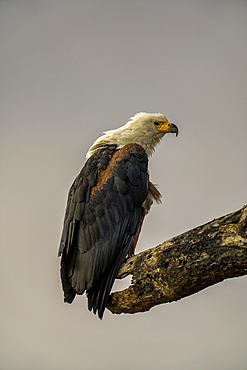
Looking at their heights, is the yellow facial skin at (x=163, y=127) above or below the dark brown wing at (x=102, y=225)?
above

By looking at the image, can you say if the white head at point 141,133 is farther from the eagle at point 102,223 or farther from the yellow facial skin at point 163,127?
the eagle at point 102,223

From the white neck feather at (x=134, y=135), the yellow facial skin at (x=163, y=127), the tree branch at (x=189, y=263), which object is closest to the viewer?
the tree branch at (x=189, y=263)

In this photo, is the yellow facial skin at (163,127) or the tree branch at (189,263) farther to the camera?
the yellow facial skin at (163,127)

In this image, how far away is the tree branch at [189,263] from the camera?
1.87 metres

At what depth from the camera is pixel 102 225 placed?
2637mm

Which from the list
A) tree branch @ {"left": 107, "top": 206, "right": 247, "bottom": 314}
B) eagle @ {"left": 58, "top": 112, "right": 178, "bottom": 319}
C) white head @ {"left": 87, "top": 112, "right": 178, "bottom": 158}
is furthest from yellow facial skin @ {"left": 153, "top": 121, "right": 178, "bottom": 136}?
tree branch @ {"left": 107, "top": 206, "right": 247, "bottom": 314}

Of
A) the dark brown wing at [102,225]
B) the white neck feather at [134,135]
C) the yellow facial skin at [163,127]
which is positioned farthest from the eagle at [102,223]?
the yellow facial skin at [163,127]

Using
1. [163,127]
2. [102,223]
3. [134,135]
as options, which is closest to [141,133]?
[134,135]

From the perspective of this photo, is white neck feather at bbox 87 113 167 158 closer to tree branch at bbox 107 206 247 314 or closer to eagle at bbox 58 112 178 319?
eagle at bbox 58 112 178 319

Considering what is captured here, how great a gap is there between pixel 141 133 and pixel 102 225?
1.09 meters

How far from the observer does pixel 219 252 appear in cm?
191

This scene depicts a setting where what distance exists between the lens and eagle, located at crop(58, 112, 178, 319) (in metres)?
2.58

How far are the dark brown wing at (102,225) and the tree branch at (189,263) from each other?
19 cm

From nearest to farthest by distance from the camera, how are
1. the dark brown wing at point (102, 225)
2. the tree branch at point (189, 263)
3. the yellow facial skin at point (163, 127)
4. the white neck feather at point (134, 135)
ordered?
1. the tree branch at point (189, 263)
2. the dark brown wing at point (102, 225)
3. the white neck feather at point (134, 135)
4. the yellow facial skin at point (163, 127)
